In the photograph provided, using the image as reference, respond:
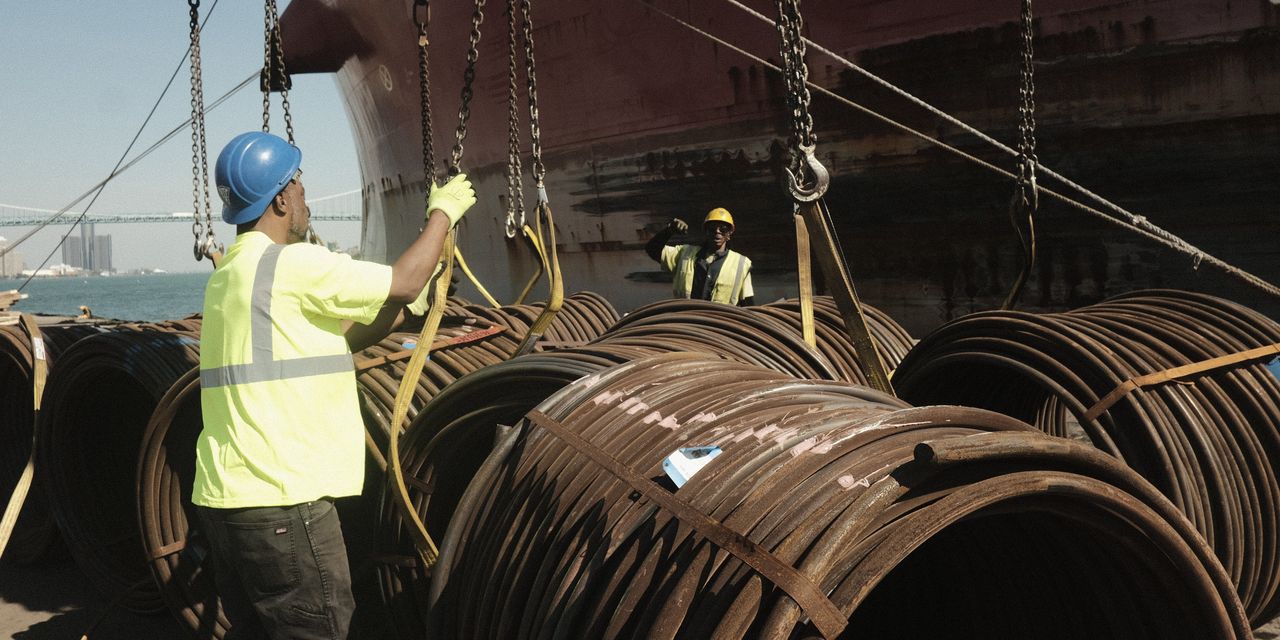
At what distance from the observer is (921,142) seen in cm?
1017

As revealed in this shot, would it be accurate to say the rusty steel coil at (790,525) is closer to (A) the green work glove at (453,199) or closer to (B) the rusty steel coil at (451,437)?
(B) the rusty steel coil at (451,437)

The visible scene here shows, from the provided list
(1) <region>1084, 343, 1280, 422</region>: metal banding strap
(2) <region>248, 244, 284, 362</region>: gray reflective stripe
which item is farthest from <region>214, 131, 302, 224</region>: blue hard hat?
(1) <region>1084, 343, 1280, 422</region>: metal banding strap

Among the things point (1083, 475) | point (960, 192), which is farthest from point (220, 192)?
point (960, 192)

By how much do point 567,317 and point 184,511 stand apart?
341 centimetres

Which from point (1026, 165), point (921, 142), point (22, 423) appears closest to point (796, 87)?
point (1026, 165)

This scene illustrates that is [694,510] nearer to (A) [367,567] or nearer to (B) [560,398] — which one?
(B) [560,398]

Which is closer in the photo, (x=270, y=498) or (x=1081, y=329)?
(x=270, y=498)

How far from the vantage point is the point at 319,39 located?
2184 cm

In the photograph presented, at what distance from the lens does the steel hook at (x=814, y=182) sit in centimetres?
360

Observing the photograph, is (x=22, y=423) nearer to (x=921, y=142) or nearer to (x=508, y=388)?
(x=508, y=388)

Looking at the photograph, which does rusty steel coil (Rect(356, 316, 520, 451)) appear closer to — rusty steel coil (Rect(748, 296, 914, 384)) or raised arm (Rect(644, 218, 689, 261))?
rusty steel coil (Rect(748, 296, 914, 384))

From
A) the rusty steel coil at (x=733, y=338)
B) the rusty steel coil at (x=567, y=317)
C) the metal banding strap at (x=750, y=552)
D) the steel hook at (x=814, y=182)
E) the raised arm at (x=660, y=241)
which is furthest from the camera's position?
the raised arm at (x=660, y=241)

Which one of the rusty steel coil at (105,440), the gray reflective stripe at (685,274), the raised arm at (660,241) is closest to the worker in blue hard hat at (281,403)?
the rusty steel coil at (105,440)

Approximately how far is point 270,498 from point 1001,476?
6.96ft
